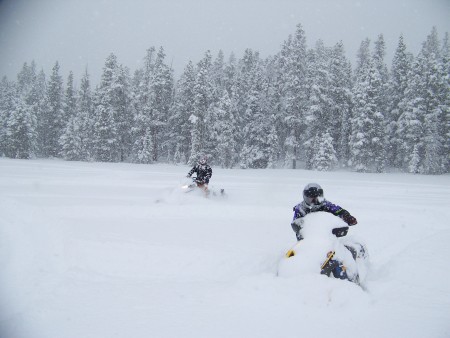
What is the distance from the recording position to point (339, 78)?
46031 millimetres

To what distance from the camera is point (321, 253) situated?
488cm

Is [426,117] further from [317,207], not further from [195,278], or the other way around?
[195,278]

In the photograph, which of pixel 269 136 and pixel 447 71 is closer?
pixel 447 71

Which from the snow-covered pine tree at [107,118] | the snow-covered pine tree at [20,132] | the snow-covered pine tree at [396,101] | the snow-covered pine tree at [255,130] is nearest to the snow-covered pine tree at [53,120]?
the snow-covered pine tree at [20,132]

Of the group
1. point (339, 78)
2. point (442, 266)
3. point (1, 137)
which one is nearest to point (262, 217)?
point (442, 266)

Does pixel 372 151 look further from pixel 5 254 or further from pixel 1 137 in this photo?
pixel 1 137

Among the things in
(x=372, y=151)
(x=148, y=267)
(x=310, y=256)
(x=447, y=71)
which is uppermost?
(x=447, y=71)

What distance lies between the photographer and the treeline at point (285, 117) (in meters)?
40.3

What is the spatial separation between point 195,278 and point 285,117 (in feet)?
131

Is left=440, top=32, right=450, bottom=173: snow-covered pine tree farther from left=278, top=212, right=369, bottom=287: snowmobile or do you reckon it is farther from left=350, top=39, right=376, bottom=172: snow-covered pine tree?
left=278, top=212, right=369, bottom=287: snowmobile

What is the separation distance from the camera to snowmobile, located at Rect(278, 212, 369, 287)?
4844mm

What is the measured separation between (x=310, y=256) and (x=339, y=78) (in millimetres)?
45815

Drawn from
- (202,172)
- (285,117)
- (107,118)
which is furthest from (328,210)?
(107,118)

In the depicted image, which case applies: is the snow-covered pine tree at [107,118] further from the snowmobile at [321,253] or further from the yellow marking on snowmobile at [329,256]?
the yellow marking on snowmobile at [329,256]
